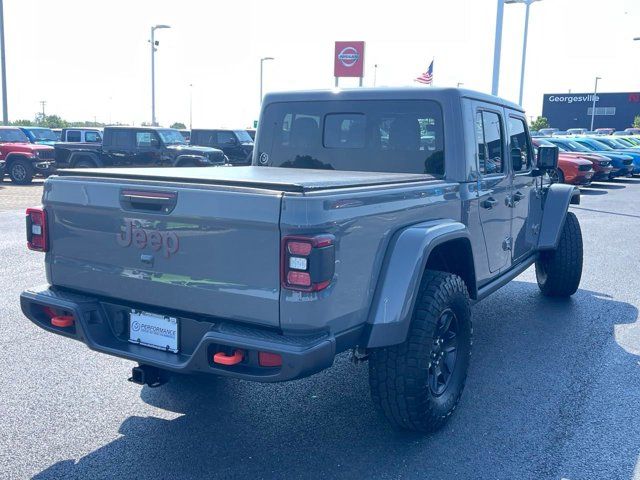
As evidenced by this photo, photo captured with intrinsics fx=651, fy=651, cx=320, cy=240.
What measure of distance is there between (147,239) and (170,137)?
1671cm

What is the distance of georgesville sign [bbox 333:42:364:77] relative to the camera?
89.1 feet

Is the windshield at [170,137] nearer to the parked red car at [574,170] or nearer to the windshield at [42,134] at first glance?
the windshield at [42,134]

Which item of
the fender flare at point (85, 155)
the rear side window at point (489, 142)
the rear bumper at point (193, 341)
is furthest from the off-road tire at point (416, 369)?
the fender flare at point (85, 155)

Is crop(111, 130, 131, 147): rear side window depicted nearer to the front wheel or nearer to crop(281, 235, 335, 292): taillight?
the front wheel

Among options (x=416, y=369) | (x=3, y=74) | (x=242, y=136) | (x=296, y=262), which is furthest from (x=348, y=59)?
A: (x=296, y=262)

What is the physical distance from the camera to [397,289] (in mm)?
3291

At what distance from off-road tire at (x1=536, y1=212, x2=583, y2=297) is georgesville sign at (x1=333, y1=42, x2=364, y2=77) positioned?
21426 millimetres

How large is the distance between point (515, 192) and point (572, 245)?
5.39ft

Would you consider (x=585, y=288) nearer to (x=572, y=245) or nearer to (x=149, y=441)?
(x=572, y=245)

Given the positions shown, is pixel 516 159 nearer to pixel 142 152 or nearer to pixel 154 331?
pixel 154 331

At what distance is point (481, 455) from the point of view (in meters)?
3.53

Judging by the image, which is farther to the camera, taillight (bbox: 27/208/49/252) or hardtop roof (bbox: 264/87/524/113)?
hardtop roof (bbox: 264/87/524/113)

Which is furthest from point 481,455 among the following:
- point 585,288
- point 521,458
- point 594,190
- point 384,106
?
point 594,190

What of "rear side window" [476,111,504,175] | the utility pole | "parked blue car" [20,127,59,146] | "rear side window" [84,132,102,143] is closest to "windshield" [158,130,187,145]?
"rear side window" [84,132,102,143]
